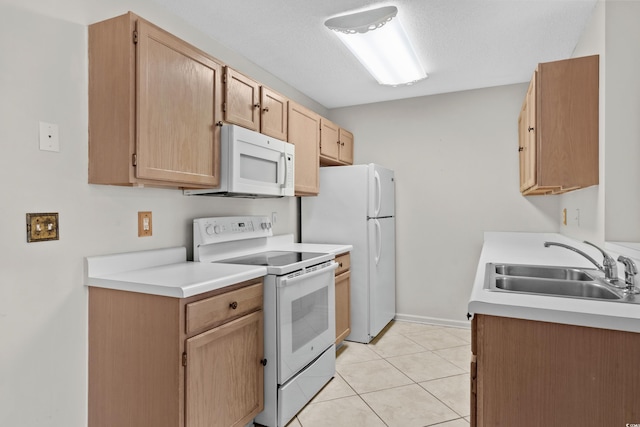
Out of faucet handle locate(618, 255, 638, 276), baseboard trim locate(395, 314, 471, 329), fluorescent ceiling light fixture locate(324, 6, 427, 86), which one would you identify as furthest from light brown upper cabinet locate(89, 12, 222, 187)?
baseboard trim locate(395, 314, 471, 329)

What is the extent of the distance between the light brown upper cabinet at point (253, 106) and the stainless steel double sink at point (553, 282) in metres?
1.61

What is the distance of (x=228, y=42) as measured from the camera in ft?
8.42

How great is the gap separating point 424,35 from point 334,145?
138 cm

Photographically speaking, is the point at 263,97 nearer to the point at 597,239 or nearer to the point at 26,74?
the point at 26,74

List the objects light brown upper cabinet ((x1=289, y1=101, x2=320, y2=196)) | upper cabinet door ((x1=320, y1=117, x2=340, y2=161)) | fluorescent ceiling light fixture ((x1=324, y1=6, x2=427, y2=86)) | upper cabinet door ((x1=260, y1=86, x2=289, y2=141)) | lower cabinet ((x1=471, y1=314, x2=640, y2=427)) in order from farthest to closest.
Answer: upper cabinet door ((x1=320, y1=117, x2=340, y2=161)) < light brown upper cabinet ((x1=289, y1=101, x2=320, y2=196)) < upper cabinet door ((x1=260, y1=86, x2=289, y2=141)) < fluorescent ceiling light fixture ((x1=324, y1=6, x2=427, y2=86)) < lower cabinet ((x1=471, y1=314, x2=640, y2=427))

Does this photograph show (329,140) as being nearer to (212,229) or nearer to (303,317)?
(212,229)

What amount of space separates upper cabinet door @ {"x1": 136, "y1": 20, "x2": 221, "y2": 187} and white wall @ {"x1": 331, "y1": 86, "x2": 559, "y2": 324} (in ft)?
7.50

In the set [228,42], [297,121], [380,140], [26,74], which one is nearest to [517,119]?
[380,140]

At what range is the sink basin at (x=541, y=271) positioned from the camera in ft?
6.07

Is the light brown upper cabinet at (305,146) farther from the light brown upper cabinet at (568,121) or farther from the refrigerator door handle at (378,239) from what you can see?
the light brown upper cabinet at (568,121)

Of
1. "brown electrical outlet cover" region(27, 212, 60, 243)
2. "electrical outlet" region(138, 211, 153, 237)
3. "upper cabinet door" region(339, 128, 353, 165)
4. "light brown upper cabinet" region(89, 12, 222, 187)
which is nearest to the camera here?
"brown electrical outlet cover" region(27, 212, 60, 243)

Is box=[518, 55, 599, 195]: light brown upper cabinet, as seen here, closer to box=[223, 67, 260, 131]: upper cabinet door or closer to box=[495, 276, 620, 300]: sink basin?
box=[495, 276, 620, 300]: sink basin

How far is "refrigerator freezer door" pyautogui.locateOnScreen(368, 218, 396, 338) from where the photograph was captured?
322cm

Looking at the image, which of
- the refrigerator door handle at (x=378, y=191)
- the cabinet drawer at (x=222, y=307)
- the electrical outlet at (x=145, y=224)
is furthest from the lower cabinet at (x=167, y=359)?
the refrigerator door handle at (x=378, y=191)
